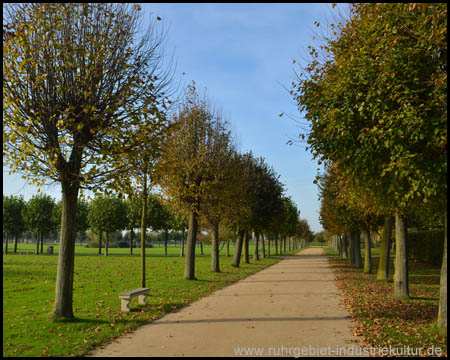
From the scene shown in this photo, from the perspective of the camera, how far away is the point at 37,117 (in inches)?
346

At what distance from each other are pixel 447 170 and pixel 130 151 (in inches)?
284

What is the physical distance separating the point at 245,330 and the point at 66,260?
4675 mm

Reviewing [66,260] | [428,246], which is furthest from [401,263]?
[428,246]

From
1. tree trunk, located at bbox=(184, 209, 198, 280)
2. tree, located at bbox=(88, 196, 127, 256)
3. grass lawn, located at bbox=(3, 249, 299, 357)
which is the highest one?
tree, located at bbox=(88, 196, 127, 256)

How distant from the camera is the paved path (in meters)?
7.07

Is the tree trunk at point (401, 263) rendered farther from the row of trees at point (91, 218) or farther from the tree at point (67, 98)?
the row of trees at point (91, 218)

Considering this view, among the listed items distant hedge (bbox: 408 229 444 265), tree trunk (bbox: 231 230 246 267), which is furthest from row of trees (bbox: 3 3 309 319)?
distant hedge (bbox: 408 229 444 265)

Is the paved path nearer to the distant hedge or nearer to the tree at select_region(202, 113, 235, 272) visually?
the tree at select_region(202, 113, 235, 272)

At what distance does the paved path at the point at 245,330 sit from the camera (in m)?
7.07

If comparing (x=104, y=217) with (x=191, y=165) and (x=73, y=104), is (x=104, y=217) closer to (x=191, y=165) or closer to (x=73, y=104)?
(x=191, y=165)

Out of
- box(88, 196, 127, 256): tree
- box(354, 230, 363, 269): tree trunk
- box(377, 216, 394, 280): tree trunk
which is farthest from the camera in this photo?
box(88, 196, 127, 256): tree

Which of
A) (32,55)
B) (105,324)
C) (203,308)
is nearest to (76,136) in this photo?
(32,55)

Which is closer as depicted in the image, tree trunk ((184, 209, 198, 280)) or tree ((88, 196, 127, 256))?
tree trunk ((184, 209, 198, 280))

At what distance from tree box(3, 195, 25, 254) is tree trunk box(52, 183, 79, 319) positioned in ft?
178
